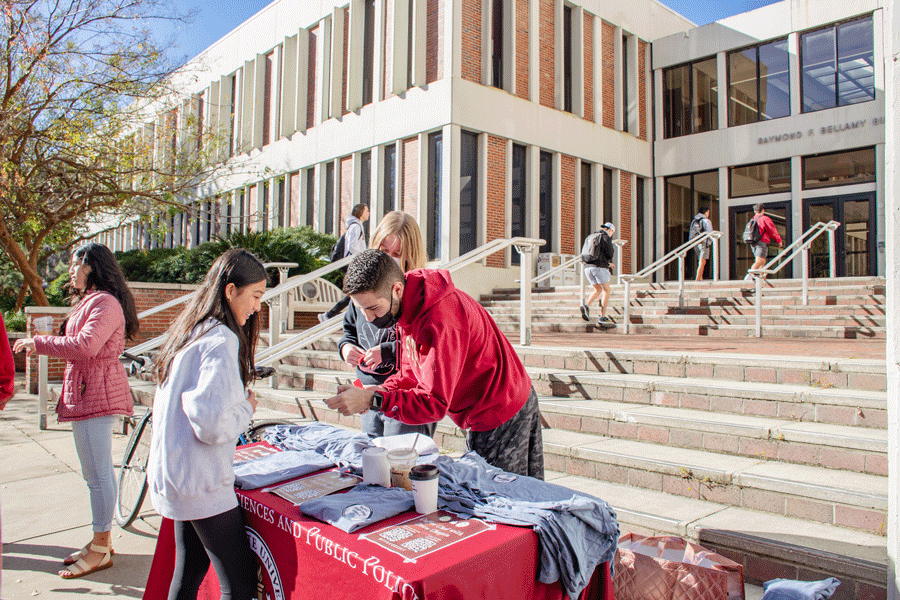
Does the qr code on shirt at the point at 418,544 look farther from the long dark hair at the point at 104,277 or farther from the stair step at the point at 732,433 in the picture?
the stair step at the point at 732,433

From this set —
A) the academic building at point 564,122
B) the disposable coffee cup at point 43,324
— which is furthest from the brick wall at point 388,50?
the disposable coffee cup at point 43,324

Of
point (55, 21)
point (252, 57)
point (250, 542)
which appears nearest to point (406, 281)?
point (250, 542)

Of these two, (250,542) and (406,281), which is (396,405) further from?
(250,542)

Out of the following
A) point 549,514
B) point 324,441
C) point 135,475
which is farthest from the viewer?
point 135,475

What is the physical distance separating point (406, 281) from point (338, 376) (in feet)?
15.1

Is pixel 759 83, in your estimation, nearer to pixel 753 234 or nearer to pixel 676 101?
pixel 676 101

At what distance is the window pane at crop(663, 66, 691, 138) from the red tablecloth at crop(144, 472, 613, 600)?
60.4 ft

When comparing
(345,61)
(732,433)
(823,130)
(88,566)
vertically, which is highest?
(345,61)

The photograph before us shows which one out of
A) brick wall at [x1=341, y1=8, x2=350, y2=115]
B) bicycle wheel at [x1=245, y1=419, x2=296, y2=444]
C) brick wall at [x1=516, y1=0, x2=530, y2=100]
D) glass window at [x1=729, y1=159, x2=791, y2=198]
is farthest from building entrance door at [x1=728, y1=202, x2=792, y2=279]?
bicycle wheel at [x1=245, y1=419, x2=296, y2=444]

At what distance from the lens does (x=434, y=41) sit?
14070 millimetres

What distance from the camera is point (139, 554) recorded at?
12.0 feet

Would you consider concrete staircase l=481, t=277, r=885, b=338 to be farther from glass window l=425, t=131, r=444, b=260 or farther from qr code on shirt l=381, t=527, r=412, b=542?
qr code on shirt l=381, t=527, r=412, b=542

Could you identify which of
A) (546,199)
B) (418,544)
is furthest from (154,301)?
(418,544)

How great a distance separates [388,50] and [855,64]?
12034 millimetres
